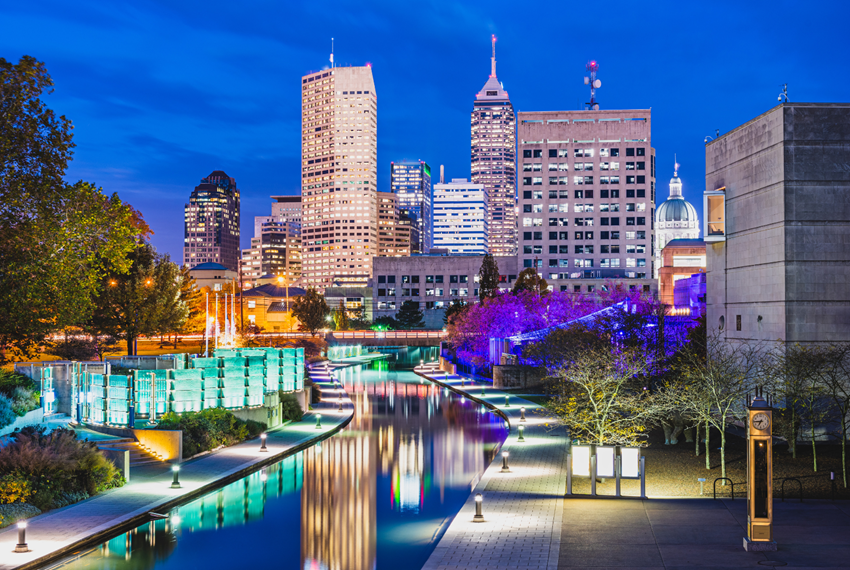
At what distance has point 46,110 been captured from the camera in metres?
23.9

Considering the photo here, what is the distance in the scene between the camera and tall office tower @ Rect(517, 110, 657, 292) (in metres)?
144

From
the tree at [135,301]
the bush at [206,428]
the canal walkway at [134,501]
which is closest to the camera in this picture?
the canal walkway at [134,501]

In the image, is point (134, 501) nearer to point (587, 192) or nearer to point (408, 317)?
point (408, 317)

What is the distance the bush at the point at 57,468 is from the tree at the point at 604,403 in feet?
48.1

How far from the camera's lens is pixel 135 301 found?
53.4 metres

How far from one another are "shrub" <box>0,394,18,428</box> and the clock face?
23.4 metres

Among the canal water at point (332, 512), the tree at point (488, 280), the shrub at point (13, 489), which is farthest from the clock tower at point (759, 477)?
the tree at point (488, 280)

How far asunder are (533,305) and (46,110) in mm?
51647

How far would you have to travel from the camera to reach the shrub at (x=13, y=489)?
736 inches

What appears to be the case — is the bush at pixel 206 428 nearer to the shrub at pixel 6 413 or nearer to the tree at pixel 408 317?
the shrub at pixel 6 413

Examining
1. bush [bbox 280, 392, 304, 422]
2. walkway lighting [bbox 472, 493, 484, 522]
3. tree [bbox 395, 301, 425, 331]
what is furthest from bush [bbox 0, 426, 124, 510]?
tree [bbox 395, 301, 425, 331]

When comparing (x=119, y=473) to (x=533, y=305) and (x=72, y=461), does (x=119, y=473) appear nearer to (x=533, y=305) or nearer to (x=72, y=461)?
(x=72, y=461)

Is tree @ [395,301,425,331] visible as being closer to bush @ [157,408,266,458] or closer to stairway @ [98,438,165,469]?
bush @ [157,408,266,458]

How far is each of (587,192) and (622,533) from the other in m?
→ 133
